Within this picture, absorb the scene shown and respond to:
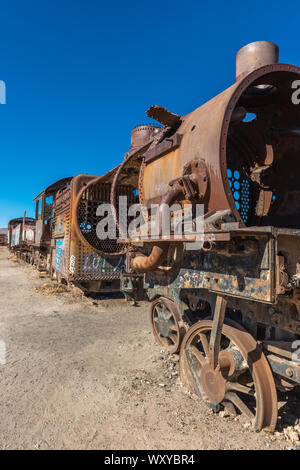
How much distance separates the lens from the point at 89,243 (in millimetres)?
7723

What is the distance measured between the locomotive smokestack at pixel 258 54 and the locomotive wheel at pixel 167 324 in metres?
2.92

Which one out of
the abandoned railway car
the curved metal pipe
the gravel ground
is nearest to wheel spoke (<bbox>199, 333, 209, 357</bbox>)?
the gravel ground

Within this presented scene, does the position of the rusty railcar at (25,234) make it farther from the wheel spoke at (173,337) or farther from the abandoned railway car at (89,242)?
the wheel spoke at (173,337)

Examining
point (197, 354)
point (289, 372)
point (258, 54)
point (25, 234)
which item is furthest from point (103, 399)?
point (25, 234)

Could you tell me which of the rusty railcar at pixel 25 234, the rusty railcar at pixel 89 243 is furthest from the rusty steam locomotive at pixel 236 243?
the rusty railcar at pixel 25 234

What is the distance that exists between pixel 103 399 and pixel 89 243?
16.0ft

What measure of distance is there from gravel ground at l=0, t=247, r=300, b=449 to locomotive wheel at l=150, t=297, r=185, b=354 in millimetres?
183

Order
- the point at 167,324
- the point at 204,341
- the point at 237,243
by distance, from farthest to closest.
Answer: the point at 167,324, the point at 204,341, the point at 237,243

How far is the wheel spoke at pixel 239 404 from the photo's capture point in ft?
8.80

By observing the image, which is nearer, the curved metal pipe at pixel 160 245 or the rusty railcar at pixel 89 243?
the curved metal pipe at pixel 160 245

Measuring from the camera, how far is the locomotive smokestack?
10.9 feet

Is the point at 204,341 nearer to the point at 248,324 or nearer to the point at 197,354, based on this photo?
the point at 197,354
